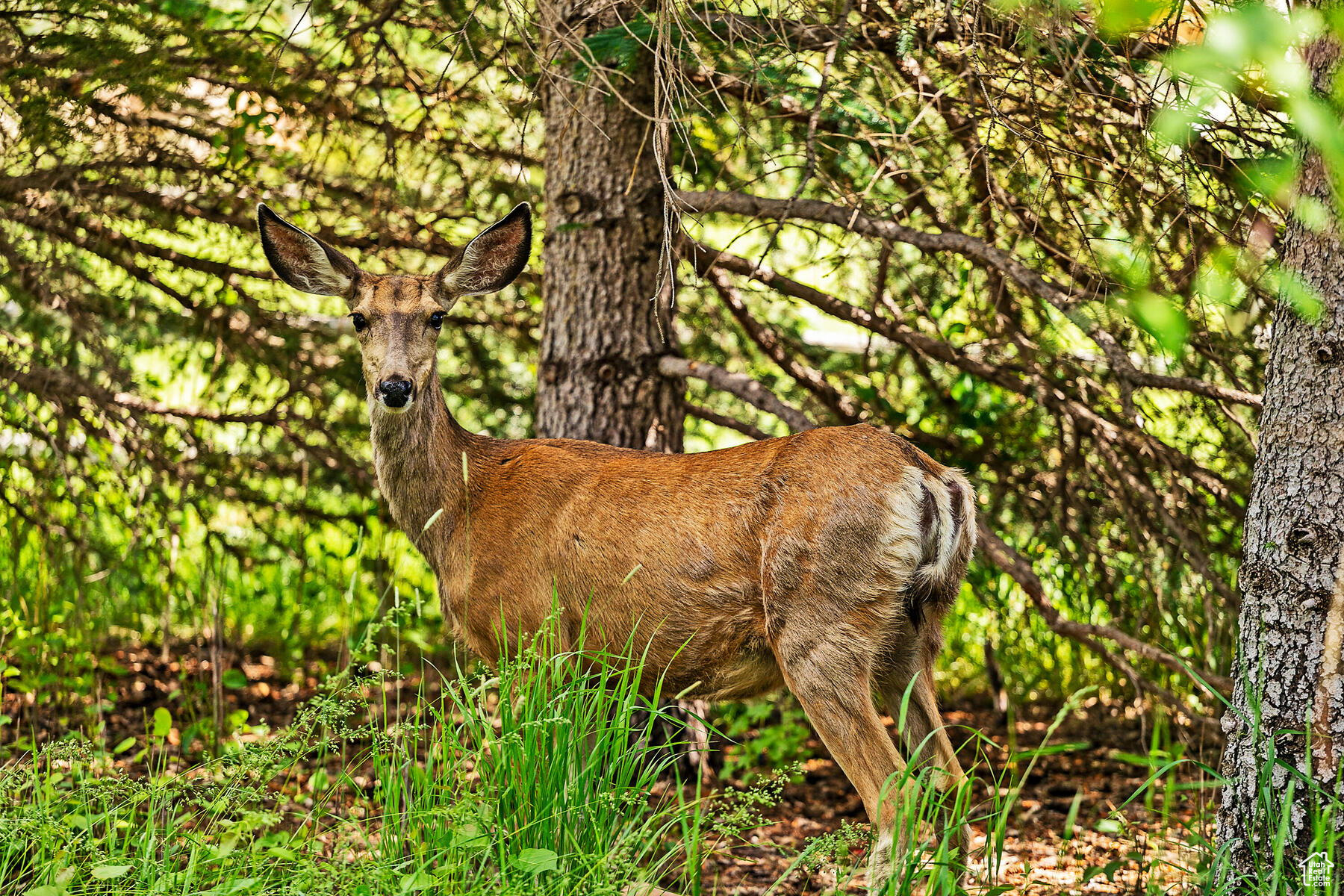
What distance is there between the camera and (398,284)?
4.99 m

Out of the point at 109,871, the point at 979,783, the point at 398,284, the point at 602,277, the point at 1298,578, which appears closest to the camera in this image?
the point at 109,871

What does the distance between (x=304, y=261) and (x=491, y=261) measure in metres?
0.78

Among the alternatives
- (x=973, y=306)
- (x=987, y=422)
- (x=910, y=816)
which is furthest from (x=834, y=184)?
(x=910, y=816)

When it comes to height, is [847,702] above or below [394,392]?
below

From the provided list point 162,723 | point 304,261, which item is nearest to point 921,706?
point 162,723

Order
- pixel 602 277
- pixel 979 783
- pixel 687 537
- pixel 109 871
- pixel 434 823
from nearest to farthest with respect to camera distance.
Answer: pixel 109 871 < pixel 434 823 < pixel 687 537 < pixel 602 277 < pixel 979 783

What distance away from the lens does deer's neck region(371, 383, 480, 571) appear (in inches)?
196

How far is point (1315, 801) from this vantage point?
121 inches

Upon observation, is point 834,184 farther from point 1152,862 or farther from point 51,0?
point 51,0

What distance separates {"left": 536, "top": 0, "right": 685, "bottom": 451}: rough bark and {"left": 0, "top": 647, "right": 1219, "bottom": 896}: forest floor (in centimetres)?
158

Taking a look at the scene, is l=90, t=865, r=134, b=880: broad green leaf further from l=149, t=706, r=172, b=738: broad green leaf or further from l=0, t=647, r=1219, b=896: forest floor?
l=149, t=706, r=172, b=738: broad green leaf

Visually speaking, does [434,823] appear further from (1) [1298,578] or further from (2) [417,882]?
(1) [1298,578]

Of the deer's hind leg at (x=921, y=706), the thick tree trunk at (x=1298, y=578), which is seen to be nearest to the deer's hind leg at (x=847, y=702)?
the deer's hind leg at (x=921, y=706)

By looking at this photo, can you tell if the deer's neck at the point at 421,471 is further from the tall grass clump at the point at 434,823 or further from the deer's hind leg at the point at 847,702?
the deer's hind leg at the point at 847,702
